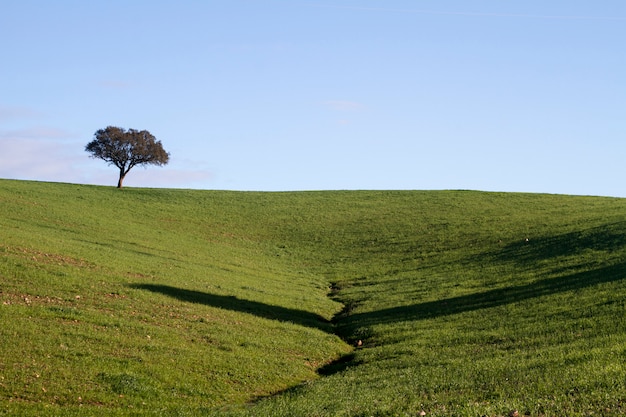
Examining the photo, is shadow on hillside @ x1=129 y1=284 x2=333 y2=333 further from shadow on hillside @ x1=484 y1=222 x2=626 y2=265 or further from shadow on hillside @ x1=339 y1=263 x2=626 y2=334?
shadow on hillside @ x1=484 y1=222 x2=626 y2=265

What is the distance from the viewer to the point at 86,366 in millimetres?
20281

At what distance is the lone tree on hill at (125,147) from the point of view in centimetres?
9512

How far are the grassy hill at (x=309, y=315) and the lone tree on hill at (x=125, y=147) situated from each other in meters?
23.9

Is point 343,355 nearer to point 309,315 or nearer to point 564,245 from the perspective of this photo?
point 309,315

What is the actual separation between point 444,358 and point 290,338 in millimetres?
7984

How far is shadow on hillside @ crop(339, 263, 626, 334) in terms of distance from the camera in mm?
34594

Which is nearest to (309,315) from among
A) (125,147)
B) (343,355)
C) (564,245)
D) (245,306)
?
(245,306)

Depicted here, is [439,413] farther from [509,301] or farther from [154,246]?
[154,246]

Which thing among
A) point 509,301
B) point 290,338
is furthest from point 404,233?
point 290,338

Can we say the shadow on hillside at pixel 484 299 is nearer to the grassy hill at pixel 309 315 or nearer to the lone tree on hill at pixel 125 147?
the grassy hill at pixel 309 315

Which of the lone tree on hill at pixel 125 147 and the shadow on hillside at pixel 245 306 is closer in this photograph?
the shadow on hillside at pixel 245 306

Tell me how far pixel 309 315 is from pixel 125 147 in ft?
217

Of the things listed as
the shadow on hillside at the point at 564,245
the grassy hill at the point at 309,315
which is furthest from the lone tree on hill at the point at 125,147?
the shadow on hillside at the point at 564,245

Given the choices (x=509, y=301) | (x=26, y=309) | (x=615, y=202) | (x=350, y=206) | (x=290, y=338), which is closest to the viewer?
(x=26, y=309)
